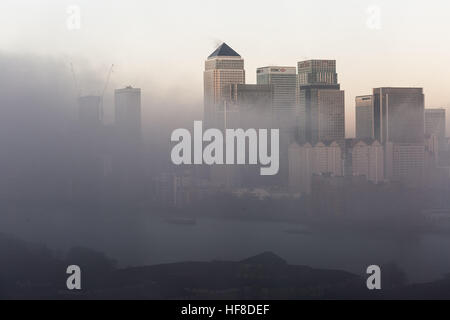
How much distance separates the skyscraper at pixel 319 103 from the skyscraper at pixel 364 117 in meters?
0.27

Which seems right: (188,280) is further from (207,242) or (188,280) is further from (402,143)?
(402,143)

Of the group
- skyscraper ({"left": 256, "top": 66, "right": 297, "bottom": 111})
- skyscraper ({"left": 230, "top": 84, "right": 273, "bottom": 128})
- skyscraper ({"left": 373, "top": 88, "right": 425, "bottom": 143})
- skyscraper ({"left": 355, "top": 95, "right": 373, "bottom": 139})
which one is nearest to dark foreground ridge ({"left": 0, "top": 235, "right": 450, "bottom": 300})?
skyscraper ({"left": 230, "top": 84, "right": 273, "bottom": 128})

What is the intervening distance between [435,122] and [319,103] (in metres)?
2.10

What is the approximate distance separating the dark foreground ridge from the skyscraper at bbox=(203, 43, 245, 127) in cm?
247

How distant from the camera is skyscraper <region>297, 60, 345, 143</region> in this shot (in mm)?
13539

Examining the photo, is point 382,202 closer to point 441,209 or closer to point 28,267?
point 441,209

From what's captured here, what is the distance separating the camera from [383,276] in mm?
13539

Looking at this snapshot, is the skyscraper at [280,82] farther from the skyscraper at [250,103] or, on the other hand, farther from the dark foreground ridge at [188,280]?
the dark foreground ridge at [188,280]

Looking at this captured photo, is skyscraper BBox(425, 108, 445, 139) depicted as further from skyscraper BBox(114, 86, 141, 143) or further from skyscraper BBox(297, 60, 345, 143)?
skyscraper BBox(114, 86, 141, 143)

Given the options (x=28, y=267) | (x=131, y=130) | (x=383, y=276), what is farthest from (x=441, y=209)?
(x=28, y=267)

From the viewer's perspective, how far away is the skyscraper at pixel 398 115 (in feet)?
45.8

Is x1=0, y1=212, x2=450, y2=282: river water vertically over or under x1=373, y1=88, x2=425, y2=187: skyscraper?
under

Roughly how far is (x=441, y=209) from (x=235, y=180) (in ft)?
13.4

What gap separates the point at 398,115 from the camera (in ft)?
48.4
